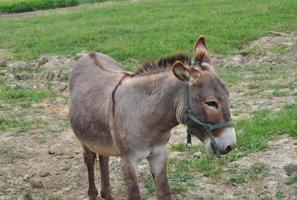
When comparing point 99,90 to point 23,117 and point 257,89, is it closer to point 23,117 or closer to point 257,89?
point 23,117

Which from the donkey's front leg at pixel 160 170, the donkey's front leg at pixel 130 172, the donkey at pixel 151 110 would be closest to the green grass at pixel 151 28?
the donkey at pixel 151 110

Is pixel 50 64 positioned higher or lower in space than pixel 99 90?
lower

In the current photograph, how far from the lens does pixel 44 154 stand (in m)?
7.68

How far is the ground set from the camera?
20.2ft

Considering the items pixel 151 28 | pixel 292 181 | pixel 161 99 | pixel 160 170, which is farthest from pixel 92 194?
pixel 151 28

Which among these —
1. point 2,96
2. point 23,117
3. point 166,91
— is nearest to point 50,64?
point 2,96

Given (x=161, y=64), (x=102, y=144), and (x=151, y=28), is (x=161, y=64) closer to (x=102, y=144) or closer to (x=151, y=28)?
(x=102, y=144)

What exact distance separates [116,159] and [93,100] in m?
1.78

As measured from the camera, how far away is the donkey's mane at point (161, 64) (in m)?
4.73

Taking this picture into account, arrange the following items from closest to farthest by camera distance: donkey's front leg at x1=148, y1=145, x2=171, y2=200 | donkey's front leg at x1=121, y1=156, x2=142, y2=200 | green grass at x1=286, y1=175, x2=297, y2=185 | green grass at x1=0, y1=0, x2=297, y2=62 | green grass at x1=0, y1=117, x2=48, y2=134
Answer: donkey's front leg at x1=121, y1=156, x2=142, y2=200 < donkey's front leg at x1=148, y1=145, x2=171, y2=200 < green grass at x1=286, y1=175, x2=297, y2=185 < green grass at x1=0, y1=117, x2=48, y2=134 < green grass at x1=0, y1=0, x2=297, y2=62

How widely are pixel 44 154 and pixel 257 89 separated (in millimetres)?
4121

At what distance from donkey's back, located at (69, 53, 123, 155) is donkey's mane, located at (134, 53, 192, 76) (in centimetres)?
40

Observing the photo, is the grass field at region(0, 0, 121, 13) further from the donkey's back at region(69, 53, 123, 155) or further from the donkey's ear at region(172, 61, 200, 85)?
the donkey's ear at region(172, 61, 200, 85)

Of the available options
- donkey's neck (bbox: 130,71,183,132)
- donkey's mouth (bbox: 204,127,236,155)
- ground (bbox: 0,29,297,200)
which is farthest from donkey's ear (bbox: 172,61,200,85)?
ground (bbox: 0,29,297,200)
